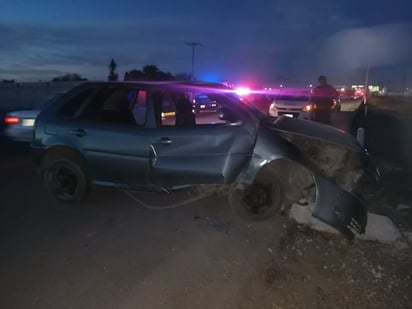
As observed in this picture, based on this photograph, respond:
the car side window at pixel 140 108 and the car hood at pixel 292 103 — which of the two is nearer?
the car side window at pixel 140 108

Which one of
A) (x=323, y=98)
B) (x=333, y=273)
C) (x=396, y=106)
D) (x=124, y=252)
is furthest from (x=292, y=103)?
(x=396, y=106)

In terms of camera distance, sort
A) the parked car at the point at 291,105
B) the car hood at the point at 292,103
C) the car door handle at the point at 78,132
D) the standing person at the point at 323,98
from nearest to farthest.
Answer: the car door handle at the point at 78,132, the standing person at the point at 323,98, the parked car at the point at 291,105, the car hood at the point at 292,103

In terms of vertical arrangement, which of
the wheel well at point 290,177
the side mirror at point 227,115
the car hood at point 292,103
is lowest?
the wheel well at point 290,177

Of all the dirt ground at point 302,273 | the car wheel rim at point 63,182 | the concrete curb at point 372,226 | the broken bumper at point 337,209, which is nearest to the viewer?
the dirt ground at point 302,273

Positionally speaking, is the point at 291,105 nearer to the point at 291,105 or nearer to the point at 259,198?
the point at 291,105

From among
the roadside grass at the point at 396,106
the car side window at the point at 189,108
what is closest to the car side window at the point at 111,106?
the car side window at the point at 189,108

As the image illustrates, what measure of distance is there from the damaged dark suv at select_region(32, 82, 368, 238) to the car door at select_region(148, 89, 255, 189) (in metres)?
0.01

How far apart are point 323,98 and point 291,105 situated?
7445mm

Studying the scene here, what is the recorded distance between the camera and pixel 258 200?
16.9 feet

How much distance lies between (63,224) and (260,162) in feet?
8.40

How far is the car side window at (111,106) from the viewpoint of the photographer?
5520 mm

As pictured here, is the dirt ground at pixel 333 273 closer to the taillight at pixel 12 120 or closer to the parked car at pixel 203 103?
the parked car at pixel 203 103

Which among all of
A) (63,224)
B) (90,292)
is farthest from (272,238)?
(63,224)

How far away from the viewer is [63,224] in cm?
504
